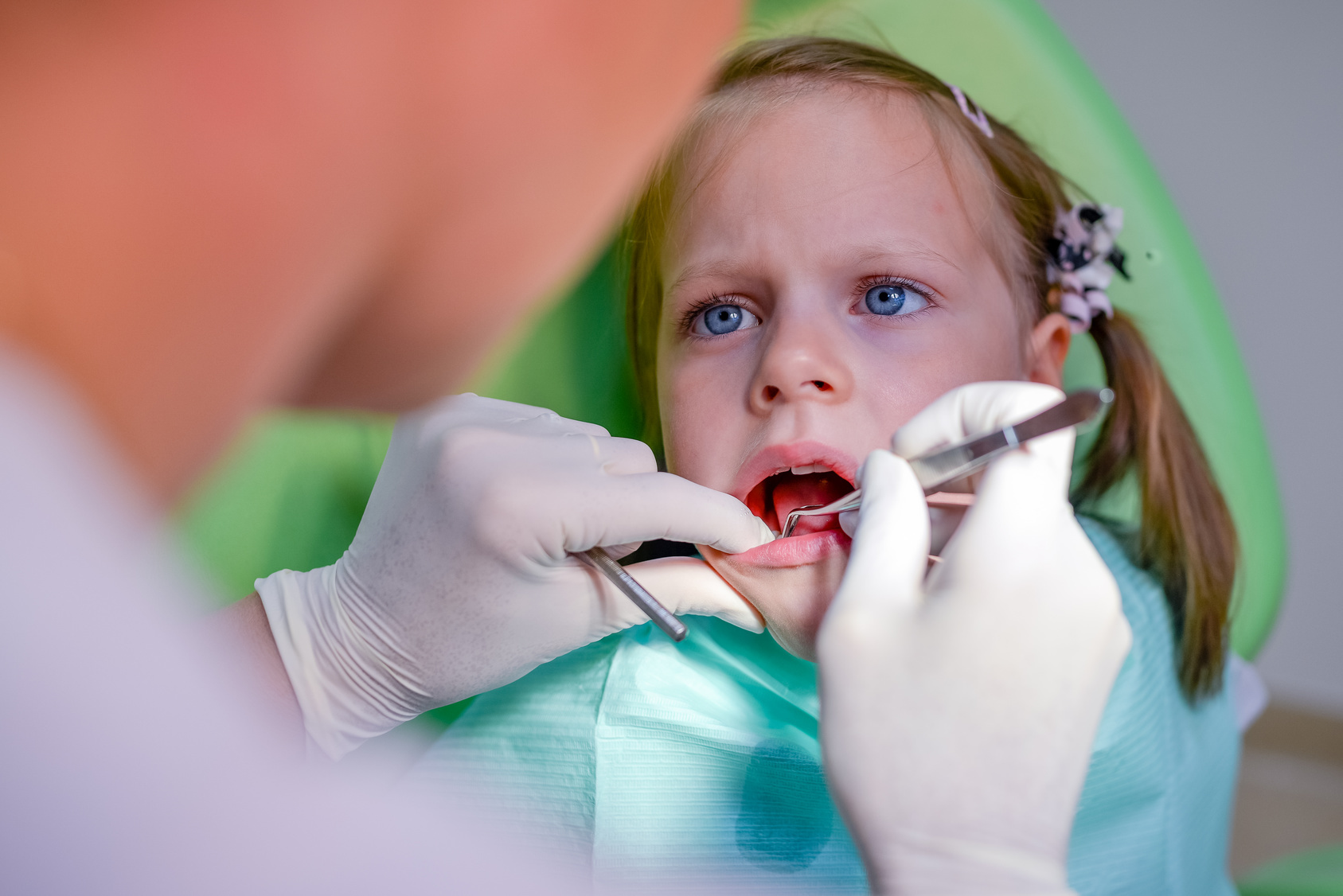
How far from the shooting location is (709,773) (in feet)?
2.61

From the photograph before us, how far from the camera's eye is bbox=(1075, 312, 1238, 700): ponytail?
3.41ft

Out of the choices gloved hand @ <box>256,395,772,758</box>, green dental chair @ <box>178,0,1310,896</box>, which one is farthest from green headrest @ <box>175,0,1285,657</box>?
gloved hand @ <box>256,395,772,758</box>

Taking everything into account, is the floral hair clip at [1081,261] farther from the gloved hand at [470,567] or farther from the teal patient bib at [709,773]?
the gloved hand at [470,567]

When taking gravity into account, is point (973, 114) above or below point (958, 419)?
above

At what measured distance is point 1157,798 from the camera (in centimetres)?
91

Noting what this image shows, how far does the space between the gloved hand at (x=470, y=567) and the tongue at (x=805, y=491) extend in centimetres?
7

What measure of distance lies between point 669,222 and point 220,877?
0.64 m

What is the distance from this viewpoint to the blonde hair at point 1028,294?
2.81ft

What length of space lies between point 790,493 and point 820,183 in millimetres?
260

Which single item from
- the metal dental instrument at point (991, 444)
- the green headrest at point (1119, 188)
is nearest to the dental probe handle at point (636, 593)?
the metal dental instrument at point (991, 444)

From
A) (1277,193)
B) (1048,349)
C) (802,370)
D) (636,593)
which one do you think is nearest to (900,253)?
(802,370)

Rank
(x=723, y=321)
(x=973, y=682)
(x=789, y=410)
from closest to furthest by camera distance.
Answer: (x=973, y=682), (x=789, y=410), (x=723, y=321)

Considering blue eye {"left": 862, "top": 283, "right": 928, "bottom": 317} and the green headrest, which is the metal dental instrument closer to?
blue eye {"left": 862, "top": 283, "right": 928, "bottom": 317}

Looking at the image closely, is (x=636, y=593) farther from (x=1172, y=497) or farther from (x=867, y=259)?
(x=1172, y=497)
